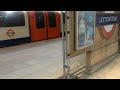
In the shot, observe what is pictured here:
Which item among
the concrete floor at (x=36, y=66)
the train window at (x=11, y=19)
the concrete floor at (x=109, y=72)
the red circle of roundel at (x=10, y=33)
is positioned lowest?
the concrete floor at (x=109, y=72)

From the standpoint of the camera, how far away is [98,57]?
4.45 metres

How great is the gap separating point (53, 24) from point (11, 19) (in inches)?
100

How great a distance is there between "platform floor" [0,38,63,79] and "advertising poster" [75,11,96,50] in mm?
957

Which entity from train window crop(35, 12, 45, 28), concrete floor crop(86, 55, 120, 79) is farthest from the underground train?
concrete floor crop(86, 55, 120, 79)

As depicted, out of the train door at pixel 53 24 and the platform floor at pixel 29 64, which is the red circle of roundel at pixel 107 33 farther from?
the train door at pixel 53 24

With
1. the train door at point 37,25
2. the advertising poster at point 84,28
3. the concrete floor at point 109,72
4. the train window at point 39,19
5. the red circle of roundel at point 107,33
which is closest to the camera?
the advertising poster at point 84,28

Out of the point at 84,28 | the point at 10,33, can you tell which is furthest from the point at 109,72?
the point at 10,33

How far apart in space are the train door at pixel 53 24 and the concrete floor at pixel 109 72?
14.2 ft

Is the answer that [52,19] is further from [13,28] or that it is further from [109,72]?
[109,72]

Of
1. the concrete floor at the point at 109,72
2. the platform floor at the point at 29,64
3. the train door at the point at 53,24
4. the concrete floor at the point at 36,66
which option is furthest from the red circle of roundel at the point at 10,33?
the concrete floor at the point at 109,72

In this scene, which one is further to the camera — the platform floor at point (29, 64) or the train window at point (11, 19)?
the train window at point (11, 19)

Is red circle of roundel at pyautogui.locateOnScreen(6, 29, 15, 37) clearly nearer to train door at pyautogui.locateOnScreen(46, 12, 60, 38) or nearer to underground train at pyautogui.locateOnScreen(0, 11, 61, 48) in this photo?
underground train at pyautogui.locateOnScreen(0, 11, 61, 48)

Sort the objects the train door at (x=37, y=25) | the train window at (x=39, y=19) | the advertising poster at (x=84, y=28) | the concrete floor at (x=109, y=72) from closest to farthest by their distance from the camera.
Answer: the advertising poster at (x=84, y=28), the concrete floor at (x=109, y=72), the train door at (x=37, y=25), the train window at (x=39, y=19)

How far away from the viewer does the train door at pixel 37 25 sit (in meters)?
7.60
